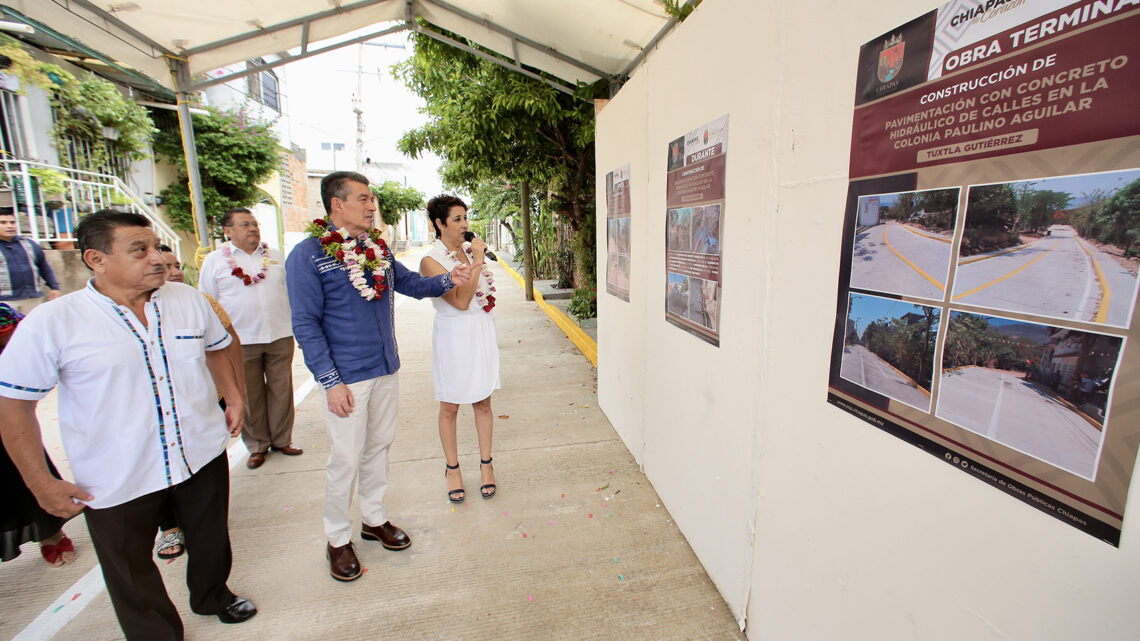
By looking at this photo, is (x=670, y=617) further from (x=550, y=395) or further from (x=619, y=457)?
(x=550, y=395)

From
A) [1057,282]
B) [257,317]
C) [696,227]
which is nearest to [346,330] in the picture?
[257,317]

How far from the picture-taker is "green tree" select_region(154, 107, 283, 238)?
1138 cm

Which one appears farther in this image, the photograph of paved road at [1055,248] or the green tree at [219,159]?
the green tree at [219,159]

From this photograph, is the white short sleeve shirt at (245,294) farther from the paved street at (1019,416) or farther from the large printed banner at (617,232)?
the paved street at (1019,416)

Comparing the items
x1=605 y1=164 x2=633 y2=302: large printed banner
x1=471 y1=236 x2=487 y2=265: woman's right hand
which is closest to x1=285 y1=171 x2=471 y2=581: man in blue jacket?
x1=471 y1=236 x2=487 y2=265: woman's right hand

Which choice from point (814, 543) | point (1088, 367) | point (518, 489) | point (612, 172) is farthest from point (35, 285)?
point (1088, 367)

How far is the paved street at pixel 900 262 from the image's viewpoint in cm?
117

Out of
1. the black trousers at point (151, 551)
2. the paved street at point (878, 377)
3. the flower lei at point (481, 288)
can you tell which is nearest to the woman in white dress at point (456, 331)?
the flower lei at point (481, 288)

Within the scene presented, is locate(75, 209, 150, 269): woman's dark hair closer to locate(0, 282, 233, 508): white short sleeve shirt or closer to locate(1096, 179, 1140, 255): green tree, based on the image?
locate(0, 282, 233, 508): white short sleeve shirt

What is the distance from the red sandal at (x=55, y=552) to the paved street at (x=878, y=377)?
3991mm

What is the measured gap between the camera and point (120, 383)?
1880mm

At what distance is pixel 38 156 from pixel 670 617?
11.2 metres

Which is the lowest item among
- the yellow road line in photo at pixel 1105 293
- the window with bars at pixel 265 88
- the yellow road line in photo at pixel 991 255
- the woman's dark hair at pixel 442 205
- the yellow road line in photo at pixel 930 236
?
the yellow road line in photo at pixel 1105 293

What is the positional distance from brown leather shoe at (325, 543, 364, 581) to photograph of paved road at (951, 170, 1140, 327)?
2833 millimetres
